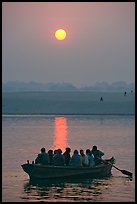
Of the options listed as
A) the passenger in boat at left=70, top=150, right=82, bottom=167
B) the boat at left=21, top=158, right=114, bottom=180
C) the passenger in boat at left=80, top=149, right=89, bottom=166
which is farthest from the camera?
the passenger in boat at left=80, top=149, right=89, bottom=166

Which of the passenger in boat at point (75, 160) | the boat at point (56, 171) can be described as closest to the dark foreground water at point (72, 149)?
the boat at point (56, 171)

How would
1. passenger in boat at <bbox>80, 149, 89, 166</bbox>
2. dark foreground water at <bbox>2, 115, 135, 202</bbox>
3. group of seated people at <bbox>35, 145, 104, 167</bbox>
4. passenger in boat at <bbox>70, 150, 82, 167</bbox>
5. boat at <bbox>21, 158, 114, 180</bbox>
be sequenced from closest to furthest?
1. dark foreground water at <bbox>2, 115, 135, 202</bbox>
2. boat at <bbox>21, 158, 114, 180</bbox>
3. group of seated people at <bbox>35, 145, 104, 167</bbox>
4. passenger in boat at <bbox>70, 150, 82, 167</bbox>
5. passenger in boat at <bbox>80, 149, 89, 166</bbox>

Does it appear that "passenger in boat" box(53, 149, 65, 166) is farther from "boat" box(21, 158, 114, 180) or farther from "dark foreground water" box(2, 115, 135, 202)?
"dark foreground water" box(2, 115, 135, 202)

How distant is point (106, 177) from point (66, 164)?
2.13 meters

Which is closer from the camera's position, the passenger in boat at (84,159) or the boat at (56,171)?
the boat at (56,171)

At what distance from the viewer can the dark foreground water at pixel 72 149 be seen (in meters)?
19.6

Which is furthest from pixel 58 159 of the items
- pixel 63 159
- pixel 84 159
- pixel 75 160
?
pixel 84 159

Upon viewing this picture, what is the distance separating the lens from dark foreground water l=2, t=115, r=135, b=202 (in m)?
19.6

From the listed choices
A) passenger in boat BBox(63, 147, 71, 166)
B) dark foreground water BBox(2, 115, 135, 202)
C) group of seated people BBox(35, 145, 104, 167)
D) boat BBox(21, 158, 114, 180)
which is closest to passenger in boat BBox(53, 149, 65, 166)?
group of seated people BBox(35, 145, 104, 167)

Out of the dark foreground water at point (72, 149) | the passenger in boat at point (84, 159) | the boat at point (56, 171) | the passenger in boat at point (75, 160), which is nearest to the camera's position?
the dark foreground water at point (72, 149)

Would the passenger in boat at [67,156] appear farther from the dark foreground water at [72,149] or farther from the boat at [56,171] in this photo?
the dark foreground water at [72,149]

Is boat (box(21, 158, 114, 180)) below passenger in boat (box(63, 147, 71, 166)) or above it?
below

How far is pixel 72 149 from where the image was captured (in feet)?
128

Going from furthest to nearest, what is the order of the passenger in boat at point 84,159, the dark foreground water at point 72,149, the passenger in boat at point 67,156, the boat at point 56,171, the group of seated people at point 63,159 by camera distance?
1. the passenger in boat at point 84,159
2. the passenger in boat at point 67,156
3. the group of seated people at point 63,159
4. the boat at point 56,171
5. the dark foreground water at point 72,149
